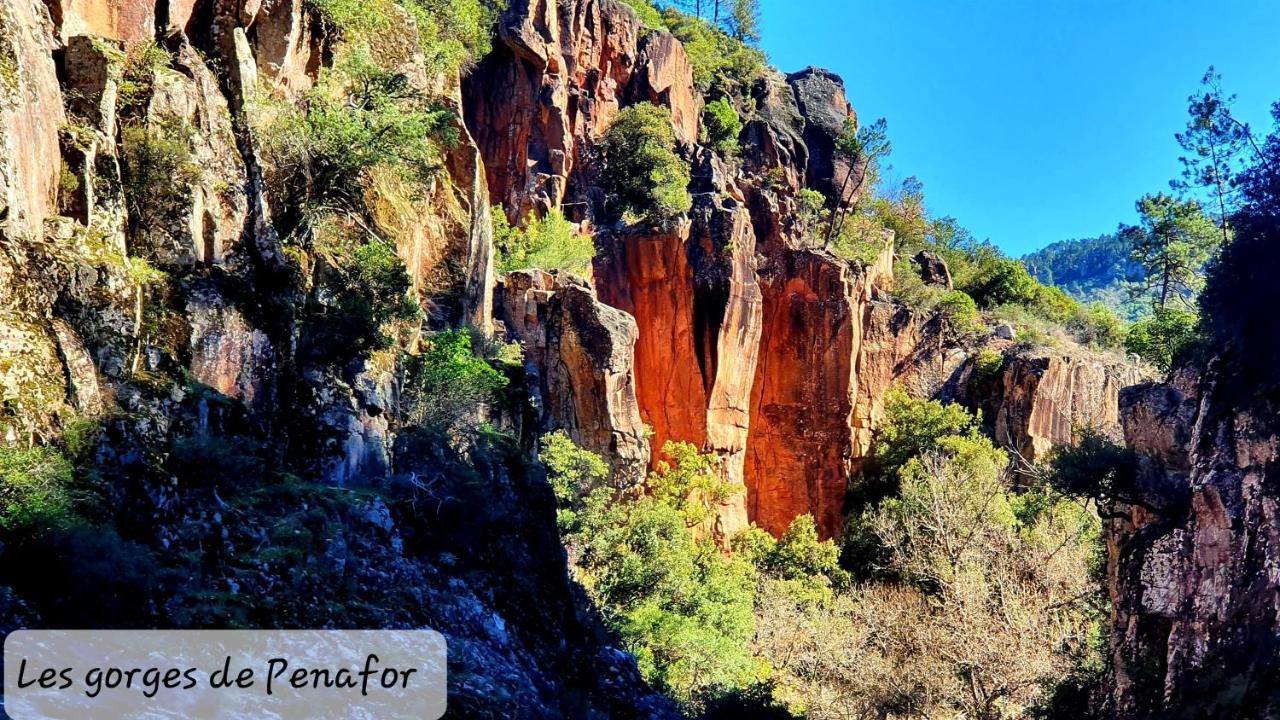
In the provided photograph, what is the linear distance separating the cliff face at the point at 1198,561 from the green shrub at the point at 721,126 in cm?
3086

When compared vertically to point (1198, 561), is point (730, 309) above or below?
above

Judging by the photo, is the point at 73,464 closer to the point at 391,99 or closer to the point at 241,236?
the point at 241,236

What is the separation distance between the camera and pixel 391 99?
21.3 m

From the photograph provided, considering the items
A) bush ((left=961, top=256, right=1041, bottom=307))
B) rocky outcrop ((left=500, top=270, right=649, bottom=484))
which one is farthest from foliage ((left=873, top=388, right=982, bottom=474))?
bush ((left=961, top=256, right=1041, bottom=307))

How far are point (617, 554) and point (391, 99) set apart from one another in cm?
1536

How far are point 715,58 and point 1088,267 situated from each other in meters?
95.0

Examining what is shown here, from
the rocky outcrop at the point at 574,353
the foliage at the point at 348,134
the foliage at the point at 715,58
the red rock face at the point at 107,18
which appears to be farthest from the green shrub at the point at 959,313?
the red rock face at the point at 107,18

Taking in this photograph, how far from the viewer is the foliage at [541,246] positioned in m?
34.6

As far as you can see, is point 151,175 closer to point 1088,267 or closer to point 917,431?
point 917,431

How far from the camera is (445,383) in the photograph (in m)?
18.8

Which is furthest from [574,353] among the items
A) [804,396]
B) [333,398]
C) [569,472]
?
[333,398]

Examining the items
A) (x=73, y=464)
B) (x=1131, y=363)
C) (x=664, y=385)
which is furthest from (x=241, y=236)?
(x=1131, y=363)

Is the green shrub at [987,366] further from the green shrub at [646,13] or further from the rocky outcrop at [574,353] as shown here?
the green shrub at [646,13]

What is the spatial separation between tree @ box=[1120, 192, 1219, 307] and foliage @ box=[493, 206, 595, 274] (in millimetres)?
22599
